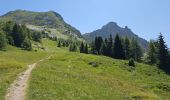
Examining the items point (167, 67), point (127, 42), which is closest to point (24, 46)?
point (127, 42)

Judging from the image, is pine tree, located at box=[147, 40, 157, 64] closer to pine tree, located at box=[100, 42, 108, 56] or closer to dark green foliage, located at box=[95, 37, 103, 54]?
pine tree, located at box=[100, 42, 108, 56]

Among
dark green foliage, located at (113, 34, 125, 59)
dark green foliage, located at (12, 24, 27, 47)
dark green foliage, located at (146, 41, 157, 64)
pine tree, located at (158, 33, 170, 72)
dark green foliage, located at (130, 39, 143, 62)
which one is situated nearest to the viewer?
pine tree, located at (158, 33, 170, 72)

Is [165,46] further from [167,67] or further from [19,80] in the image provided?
[19,80]

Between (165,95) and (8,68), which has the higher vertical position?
(8,68)

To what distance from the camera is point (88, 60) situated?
318 feet

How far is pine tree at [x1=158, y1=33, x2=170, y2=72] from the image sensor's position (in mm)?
104438

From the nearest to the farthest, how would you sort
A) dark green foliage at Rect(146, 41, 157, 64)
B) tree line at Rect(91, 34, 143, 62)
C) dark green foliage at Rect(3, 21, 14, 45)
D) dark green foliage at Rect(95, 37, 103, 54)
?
dark green foliage at Rect(146, 41, 157, 64), tree line at Rect(91, 34, 143, 62), dark green foliage at Rect(3, 21, 14, 45), dark green foliage at Rect(95, 37, 103, 54)

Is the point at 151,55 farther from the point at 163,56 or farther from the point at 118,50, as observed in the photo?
the point at 163,56

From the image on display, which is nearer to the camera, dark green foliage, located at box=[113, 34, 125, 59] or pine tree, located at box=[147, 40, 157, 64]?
pine tree, located at box=[147, 40, 157, 64]

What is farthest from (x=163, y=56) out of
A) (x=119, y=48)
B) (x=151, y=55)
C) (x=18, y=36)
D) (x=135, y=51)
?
(x=18, y=36)

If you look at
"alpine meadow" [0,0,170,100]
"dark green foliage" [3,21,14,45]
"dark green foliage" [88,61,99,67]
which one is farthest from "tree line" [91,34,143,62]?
"dark green foliage" [88,61,99,67]

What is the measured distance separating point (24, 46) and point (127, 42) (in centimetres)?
4567

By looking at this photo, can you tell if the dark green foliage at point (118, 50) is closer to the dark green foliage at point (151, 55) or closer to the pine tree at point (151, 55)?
the dark green foliage at point (151, 55)

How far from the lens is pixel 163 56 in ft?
349
